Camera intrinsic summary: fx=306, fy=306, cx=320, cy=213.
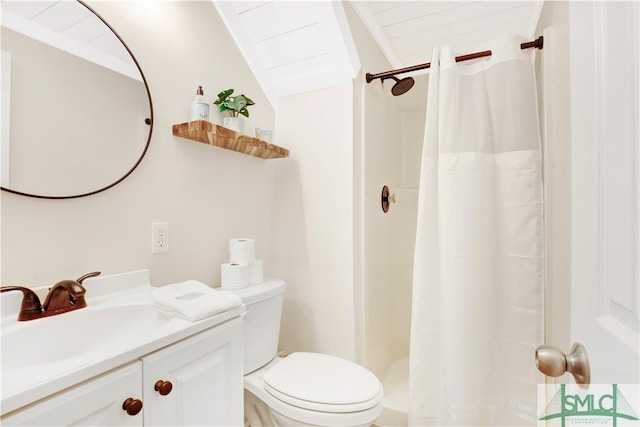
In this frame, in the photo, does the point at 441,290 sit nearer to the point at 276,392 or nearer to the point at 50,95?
the point at 276,392

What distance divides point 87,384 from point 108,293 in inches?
19.8

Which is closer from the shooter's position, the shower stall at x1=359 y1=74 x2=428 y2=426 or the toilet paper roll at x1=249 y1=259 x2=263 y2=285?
the toilet paper roll at x1=249 y1=259 x2=263 y2=285

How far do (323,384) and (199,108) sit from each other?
126 centimetres

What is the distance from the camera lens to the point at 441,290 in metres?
1.40

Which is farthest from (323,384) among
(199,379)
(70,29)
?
(70,29)

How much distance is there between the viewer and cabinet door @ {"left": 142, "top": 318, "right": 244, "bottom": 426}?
0.78m

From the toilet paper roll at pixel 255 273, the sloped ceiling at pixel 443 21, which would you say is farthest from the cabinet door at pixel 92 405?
the sloped ceiling at pixel 443 21

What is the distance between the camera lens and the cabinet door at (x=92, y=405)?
574 mm

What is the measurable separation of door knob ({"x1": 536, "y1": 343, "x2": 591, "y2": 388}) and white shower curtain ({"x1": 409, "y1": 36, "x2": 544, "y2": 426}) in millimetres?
829

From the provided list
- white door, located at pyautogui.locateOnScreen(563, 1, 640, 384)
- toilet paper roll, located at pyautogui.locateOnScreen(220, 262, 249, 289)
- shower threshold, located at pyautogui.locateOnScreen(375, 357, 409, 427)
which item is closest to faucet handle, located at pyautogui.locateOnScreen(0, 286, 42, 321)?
toilet paper roll, located at pyautogui.locateOnScreen(220, 262, 249, 289)

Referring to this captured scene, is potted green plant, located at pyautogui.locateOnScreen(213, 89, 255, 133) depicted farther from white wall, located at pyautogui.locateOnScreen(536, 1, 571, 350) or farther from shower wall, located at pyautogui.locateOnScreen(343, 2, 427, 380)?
white wall, located at pyautogui.locateOnScreen(536, 1, 571, 350)

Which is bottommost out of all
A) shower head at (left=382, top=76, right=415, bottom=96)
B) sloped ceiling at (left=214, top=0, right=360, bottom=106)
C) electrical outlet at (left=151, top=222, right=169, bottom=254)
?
electrical outlet at (left=151, top=222, right=169, bottom=254)

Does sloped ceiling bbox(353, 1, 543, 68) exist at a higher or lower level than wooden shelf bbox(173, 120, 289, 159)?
higher

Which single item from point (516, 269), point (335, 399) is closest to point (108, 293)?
point (335, 399)
